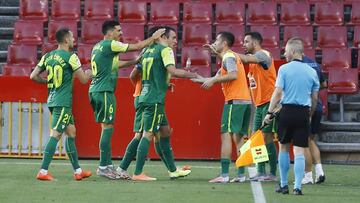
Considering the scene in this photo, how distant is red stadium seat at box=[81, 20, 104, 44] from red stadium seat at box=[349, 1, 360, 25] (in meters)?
5.03

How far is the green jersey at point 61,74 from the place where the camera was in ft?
43.7

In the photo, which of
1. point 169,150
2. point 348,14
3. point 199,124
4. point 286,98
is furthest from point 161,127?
point 348,14

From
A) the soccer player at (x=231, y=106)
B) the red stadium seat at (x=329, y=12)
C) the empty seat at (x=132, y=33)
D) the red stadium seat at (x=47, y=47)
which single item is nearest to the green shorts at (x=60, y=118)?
the soccer player at (x=231, y=106)

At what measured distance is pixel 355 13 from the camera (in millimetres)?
20891

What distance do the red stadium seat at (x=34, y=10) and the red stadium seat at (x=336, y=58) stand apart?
5748 millimetres

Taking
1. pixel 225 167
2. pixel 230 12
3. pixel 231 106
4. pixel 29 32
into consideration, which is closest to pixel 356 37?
pixel 230 12

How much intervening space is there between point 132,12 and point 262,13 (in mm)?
2627

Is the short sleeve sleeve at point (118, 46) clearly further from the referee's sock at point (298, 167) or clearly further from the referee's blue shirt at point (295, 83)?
the referee's sock at point (298, 167)

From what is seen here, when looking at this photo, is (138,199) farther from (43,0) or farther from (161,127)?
(43,0)

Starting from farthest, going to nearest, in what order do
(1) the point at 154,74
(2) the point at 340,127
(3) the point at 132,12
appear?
(3) the point at 132,12 → (2) the point at 340,127 → (1) the point at 154,74

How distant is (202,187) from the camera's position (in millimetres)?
12594

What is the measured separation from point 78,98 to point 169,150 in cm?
394

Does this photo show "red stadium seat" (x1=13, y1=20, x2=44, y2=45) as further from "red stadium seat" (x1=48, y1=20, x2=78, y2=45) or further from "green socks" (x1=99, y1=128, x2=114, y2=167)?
"green socks" (x1=99, y1=128, x2=114, y2=167)

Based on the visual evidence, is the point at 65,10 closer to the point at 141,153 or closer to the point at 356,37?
the point at 356,37
